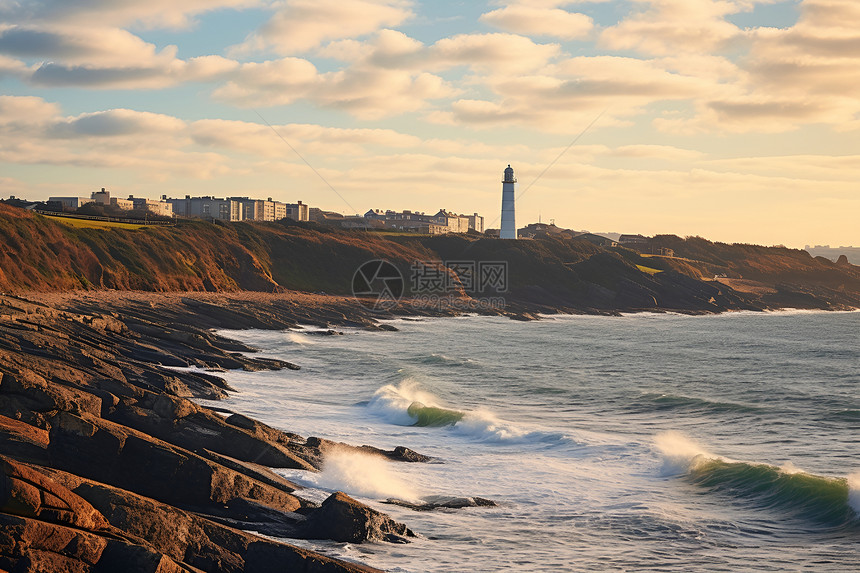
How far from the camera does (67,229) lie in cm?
6181

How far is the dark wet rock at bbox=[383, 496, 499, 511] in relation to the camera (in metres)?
16.3

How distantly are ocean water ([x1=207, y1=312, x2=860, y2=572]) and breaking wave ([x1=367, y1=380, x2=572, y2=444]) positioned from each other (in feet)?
0.29

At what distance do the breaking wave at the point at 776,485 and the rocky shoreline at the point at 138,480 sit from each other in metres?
7.46

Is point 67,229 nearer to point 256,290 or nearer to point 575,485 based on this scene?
point 256,290

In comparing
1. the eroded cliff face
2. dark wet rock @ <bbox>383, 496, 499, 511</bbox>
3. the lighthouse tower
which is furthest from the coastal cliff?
the lighthouse tower

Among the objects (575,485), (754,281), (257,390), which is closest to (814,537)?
(575,485)

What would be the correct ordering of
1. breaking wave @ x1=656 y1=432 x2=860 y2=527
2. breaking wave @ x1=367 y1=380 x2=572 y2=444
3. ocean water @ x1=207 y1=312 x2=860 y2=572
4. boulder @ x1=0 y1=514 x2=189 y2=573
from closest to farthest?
1. boulder @ x1=0 y1=514 x2=189 y2=573
2. ocean water @ x1=207 y1=312 x2=860 y2=572
3. breaking wave @ x1=656 y1=432 x2=860 y2=527
4. breaking wave @ x1=367 y1=380 x2=572 y2=444

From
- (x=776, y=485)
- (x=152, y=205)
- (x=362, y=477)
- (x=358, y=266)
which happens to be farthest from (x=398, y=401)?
→ (x=152, y=205)

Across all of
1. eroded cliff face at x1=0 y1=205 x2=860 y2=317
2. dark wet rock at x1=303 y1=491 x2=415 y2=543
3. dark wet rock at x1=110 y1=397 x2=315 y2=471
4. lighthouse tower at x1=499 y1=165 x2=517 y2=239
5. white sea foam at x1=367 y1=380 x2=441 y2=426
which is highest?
lighthouse tower at x1=499 y1=165 x2=517 y2=239

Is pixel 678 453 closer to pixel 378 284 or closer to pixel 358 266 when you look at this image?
pixel 378 284

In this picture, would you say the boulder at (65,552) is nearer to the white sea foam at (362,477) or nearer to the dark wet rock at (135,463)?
the dark wet rock at (135,463)

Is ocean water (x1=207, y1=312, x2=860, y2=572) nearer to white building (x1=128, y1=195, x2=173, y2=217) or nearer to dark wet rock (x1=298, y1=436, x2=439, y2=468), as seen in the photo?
dark wet rock (x1=298, y1=436, x2=439, y2=468)

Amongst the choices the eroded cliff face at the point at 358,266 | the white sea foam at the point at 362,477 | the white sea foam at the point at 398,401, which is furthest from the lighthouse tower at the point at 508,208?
the white sea foam at the point at 362,477

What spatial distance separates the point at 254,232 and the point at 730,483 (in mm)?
78447
